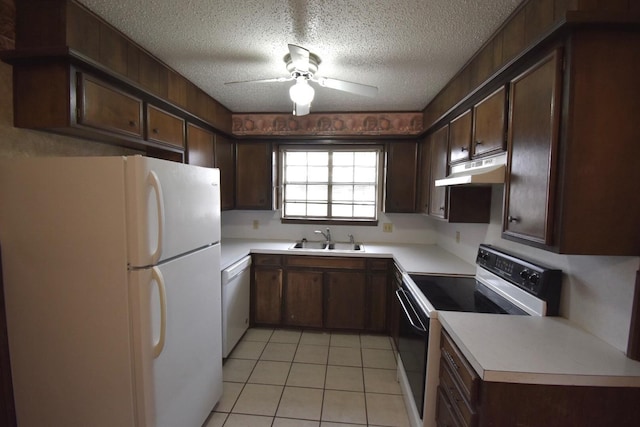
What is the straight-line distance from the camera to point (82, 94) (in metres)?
1.44

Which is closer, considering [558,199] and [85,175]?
[558,199]

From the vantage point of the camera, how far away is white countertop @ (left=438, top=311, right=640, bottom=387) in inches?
37.8

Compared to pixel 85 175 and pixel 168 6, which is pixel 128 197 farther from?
pixel 168 6

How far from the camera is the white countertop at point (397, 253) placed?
229cm

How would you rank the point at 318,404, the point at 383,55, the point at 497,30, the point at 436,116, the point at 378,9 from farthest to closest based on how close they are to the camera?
the point at 436,116
the point at 318,404
the point at 383,55
the point at 497,30
the point at 378,9

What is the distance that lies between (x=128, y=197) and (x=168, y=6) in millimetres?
998

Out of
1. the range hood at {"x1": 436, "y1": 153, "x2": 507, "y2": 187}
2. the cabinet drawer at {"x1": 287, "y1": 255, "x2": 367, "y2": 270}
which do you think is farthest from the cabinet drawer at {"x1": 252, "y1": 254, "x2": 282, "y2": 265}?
the range hood at {"x1": 436, "y1": 153, "x2": 507, "y2": 187}

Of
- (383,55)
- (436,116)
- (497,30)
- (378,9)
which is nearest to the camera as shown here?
(378,9)

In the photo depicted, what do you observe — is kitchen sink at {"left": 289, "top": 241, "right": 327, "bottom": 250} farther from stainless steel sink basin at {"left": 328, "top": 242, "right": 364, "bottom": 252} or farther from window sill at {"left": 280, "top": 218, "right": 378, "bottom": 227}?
window sill at {"left": 280, "top": 218, "right": 378, "bottom": 227}

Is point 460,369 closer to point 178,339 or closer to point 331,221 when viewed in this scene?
point 178,339

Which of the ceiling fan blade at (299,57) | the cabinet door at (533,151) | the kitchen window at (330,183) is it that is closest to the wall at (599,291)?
the cabinet door at (533,151)

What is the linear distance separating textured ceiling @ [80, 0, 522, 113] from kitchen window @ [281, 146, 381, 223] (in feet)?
3.76

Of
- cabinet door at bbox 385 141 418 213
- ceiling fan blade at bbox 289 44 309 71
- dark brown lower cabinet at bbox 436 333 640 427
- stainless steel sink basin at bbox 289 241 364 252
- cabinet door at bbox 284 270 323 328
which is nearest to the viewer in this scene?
dark brown lower cabinet at bbox 436 333 640 427

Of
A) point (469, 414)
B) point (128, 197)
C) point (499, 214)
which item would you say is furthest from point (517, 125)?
point (128, 197)
